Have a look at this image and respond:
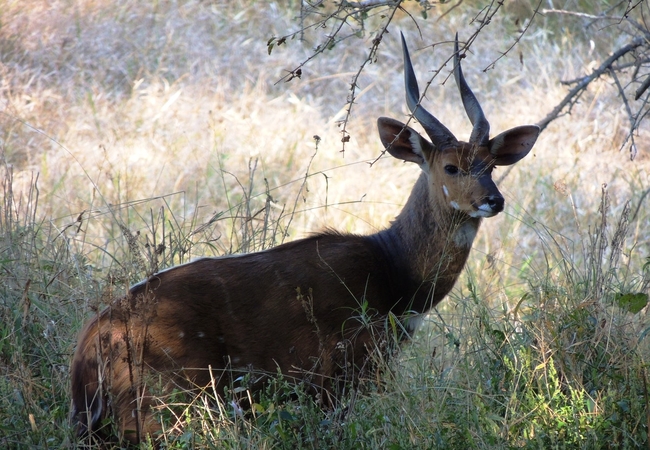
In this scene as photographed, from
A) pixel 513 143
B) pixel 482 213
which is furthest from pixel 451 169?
pixel 513 143

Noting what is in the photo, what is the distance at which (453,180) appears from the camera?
4.79m

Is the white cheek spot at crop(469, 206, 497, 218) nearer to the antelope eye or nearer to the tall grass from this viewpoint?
the antelope eye

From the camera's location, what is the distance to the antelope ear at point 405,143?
4988 millimetres

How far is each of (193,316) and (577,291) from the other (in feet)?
5.80

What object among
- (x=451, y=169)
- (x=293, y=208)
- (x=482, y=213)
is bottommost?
(x=293, y=208)

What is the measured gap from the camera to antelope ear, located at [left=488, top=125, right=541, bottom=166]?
198 inches

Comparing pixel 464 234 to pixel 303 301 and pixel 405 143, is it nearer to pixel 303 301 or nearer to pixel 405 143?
pixel 405 143

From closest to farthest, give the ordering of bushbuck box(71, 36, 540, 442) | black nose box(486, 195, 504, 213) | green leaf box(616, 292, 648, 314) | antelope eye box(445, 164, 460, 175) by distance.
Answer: bushbuck box(71, 36, 540, 442)
green leaf box(616, 292, 648, 314)
black nose box(486, 195, 504, 213)
antelope eye box(445, 164, 460, 175)

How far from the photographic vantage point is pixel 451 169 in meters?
4.83

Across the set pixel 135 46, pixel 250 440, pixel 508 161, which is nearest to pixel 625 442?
pixel 250 440

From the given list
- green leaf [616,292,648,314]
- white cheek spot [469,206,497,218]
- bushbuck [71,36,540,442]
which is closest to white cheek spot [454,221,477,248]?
bushbuck [71,36,540,442]

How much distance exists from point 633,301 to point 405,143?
1615 millimetres

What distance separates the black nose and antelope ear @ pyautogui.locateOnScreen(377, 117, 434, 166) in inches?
21.6

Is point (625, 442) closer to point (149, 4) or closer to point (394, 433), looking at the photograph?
point (394, 433)
